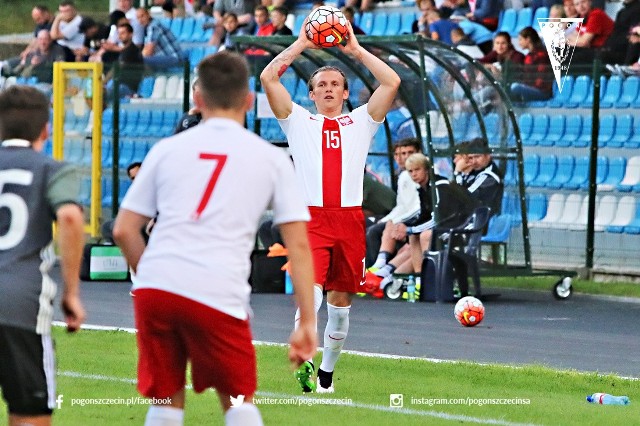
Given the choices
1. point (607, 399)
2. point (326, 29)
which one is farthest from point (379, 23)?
point (607, 399)

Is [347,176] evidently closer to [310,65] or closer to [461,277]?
[461,277]

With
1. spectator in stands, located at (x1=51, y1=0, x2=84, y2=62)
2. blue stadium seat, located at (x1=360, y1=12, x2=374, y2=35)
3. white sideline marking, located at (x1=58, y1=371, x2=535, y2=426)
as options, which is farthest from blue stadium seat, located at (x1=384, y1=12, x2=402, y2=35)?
white sideline marking, located at (x1=58, y1=371, x2=535, y2=426)

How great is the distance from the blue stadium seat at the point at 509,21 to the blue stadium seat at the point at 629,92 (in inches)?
163

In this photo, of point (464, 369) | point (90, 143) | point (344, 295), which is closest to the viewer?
point (344, 295)

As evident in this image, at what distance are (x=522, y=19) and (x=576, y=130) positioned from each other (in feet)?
13.1

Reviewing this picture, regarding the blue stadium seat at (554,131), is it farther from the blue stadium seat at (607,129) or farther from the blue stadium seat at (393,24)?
the blue stadium seat at (393,24)

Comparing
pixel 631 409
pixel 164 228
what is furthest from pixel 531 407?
pixel 164 228

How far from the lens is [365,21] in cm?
2550

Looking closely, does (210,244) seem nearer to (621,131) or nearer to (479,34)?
(621,131)

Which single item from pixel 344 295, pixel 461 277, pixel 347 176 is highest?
pixel 347 176

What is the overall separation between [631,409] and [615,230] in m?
9.81

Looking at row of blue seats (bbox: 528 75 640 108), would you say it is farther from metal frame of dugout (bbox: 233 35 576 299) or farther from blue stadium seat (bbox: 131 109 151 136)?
blue stadium seat (bbox: 131 109 151 136)

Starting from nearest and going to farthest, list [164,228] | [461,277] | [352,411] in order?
[164,228] < [352,411] < [461,277]

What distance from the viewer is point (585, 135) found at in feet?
63.2
